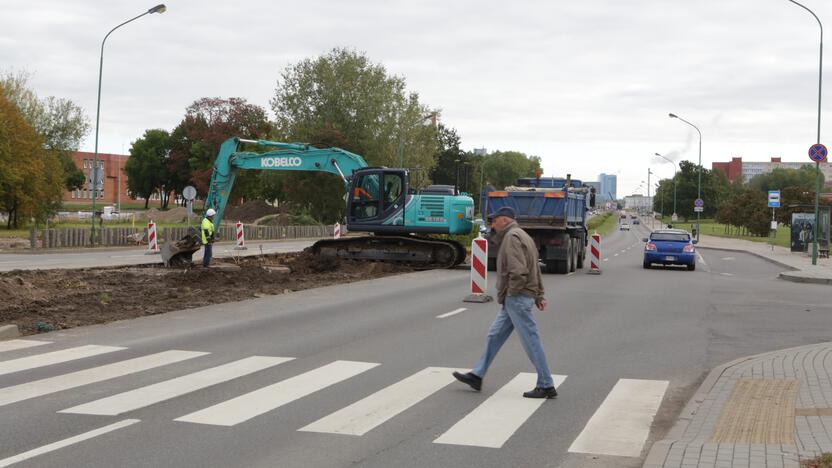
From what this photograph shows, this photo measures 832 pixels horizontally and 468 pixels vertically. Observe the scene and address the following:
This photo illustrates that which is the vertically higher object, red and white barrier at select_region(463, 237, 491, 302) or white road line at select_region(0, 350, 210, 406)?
red and white barrier at select_region(463, 237, 491, 302)

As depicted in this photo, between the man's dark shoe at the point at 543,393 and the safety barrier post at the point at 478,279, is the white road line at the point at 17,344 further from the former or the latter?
the safety barrier post at the point at 478,279

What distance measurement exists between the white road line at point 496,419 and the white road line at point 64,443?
2.46 m

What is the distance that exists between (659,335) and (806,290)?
37.8 ft

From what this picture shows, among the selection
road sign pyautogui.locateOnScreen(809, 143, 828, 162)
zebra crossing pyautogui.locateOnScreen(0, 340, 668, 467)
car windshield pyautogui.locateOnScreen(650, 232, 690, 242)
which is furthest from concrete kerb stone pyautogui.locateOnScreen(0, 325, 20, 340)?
road sign pyautogui.locateOnScreen(809, 143, 828, 162)

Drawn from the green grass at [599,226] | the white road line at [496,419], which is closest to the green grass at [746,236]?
the green grass at [599,226]

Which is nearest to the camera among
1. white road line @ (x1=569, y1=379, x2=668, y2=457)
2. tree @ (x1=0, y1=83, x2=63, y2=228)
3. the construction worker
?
white road line @ (x1=569, y1=379, x2=668, y2=457)

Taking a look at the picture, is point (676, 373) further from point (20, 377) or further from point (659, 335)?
point (20, 377)

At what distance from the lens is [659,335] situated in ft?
42.7

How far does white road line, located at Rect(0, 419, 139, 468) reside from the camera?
19.5 feet

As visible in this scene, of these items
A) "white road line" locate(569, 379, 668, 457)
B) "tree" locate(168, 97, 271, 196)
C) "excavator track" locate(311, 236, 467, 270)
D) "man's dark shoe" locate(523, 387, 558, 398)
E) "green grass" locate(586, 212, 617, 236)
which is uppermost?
"tree" locate(168, 97, 271, 196)

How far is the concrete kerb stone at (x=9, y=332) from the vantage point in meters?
11.5

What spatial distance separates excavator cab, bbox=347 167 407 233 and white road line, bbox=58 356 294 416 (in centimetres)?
1638

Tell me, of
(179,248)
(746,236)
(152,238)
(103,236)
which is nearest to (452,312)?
(179,248)

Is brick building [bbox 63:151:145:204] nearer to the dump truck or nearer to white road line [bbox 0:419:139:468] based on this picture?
the dump truck
